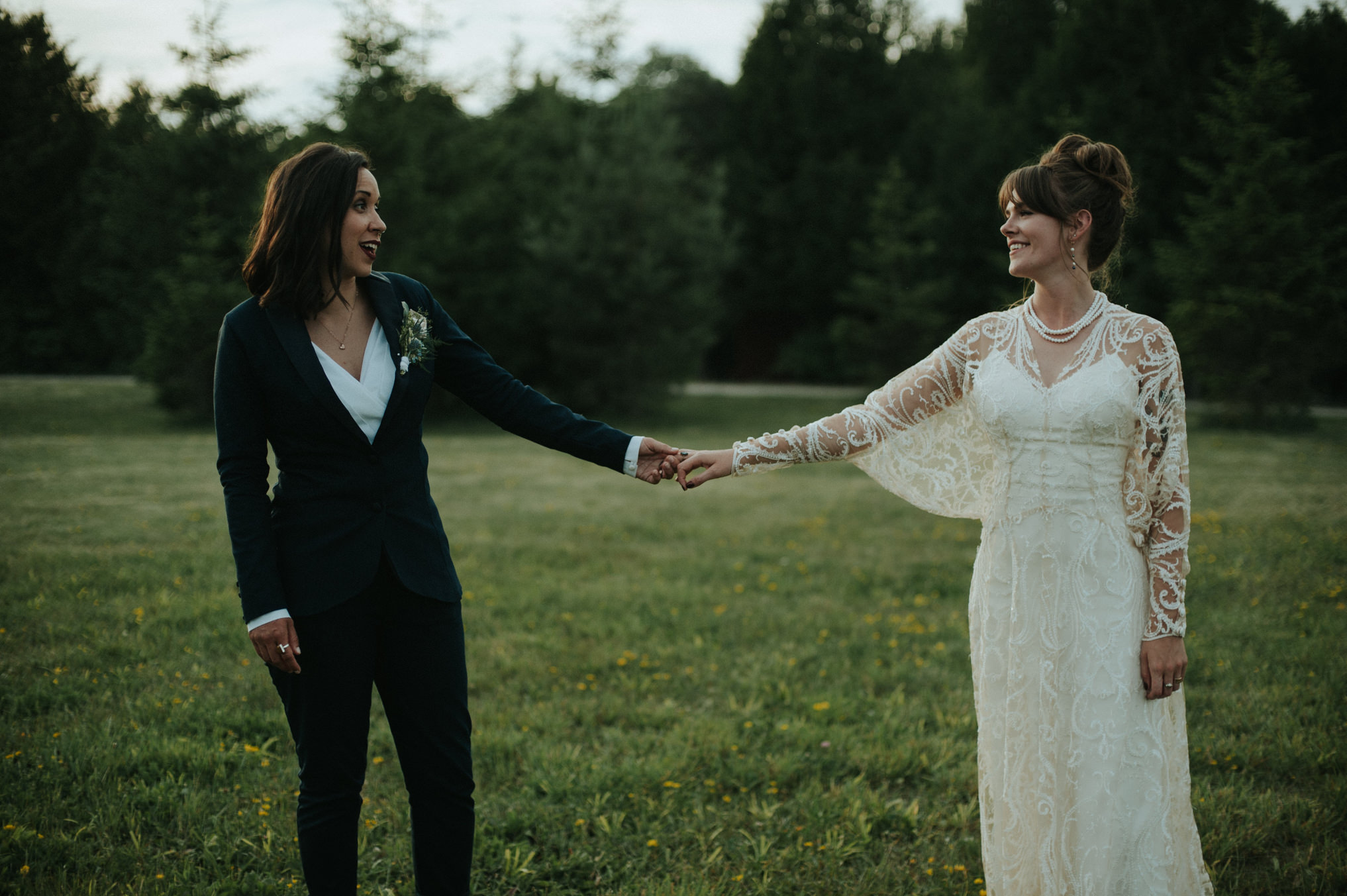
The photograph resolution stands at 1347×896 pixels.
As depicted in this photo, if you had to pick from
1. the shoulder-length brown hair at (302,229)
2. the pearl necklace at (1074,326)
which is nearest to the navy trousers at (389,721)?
the shoulder-length brown hair at (302,229)

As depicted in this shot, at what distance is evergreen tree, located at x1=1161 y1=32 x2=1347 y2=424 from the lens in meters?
17.7

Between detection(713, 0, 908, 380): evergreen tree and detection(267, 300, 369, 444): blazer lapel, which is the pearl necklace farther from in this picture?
detection(713, 0, 908, 380): evergreen tree

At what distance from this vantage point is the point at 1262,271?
1783 cm

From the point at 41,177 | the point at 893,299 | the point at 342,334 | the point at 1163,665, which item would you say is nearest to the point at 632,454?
the point at 342,334

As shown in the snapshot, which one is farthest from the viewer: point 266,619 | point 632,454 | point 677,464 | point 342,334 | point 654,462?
point 677,464

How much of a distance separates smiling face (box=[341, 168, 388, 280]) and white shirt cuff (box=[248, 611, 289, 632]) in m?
0.98

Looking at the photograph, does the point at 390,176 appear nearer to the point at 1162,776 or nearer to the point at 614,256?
the point at 614,256

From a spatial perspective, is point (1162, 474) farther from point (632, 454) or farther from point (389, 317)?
point (389, 317)

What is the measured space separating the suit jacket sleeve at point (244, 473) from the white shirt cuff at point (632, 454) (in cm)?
126

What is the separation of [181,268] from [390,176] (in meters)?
4.95

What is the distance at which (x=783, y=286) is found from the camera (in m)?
31.6

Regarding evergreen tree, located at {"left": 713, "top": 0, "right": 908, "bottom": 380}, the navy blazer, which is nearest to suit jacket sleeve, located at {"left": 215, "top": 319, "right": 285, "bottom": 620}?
the navy blazer

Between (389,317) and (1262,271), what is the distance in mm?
19754

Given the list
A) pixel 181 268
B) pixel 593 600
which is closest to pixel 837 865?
pixel 593 600
